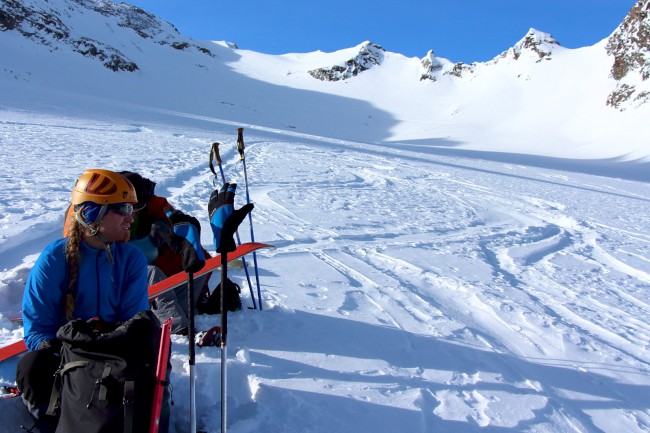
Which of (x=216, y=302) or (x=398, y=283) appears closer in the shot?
(x=216, y=302)

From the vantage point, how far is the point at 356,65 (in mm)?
86062

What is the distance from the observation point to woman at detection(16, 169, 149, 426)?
215 cm

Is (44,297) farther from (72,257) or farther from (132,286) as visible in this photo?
(132,286)

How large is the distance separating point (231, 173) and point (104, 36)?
59.8m

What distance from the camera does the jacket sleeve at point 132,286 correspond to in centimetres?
241

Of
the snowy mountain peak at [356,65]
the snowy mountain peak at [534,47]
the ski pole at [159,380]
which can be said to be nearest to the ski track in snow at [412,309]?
the ski pole at [159,380]

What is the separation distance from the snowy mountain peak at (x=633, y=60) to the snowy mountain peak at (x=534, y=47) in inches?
568

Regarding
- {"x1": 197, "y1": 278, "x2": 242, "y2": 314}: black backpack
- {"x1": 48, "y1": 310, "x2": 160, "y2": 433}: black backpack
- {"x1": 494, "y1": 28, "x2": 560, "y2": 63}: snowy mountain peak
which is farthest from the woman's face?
{"x1": 494, "y1": 28, "x2": 560, "y2": 63}: snowy mountain peak

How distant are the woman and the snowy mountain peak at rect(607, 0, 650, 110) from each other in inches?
1902

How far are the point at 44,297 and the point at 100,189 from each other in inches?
22.0

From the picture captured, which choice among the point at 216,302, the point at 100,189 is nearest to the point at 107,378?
the point at 100,189

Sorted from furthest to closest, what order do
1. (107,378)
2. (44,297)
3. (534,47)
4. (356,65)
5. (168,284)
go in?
(356,65) → (534,47) → (168,284) → (44,297) → (107,378)

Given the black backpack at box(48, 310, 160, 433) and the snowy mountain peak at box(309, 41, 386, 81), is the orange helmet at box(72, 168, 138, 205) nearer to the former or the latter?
the black backpack at box(48, 310, 160, 433)

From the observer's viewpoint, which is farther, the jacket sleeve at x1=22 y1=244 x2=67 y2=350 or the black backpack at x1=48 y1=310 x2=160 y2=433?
the jacket sleeve at x1=22 y1=244 x2=67 y2=350
